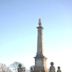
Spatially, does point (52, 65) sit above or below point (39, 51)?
below

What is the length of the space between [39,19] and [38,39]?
4412mm

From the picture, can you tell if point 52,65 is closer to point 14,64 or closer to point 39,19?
point 39,19

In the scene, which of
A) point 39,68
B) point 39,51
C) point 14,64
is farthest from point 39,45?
point 14,64

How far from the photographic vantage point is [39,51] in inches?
1591

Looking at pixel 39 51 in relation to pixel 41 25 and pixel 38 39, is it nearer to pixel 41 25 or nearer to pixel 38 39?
pixel 38 39

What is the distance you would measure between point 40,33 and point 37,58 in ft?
13.4

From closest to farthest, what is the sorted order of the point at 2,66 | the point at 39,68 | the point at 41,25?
the point at 39,68
the point at 41,25
the point at 2,66

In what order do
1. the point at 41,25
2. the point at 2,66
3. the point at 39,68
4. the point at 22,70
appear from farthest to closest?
1. the point at 2,66
2. the point at 41,25
3. the point at 39,68
4. the point at 22,70

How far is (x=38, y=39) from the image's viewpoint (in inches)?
1614

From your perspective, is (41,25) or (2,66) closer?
(41,25)

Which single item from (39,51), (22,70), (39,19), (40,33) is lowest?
(22,70)

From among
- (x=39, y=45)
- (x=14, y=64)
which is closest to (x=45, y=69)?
(x=39, y=45)

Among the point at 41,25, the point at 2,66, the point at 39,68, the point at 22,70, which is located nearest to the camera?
the point at 22,70

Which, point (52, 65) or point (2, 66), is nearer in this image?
point (52, 65)
